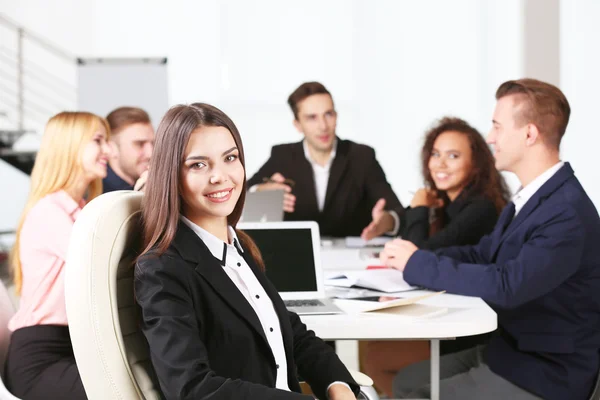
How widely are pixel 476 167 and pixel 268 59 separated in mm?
5038

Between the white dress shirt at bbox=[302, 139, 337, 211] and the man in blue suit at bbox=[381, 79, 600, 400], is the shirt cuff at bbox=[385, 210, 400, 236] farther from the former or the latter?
the man in blue suit at bbox=[381, 79, 600, 400]

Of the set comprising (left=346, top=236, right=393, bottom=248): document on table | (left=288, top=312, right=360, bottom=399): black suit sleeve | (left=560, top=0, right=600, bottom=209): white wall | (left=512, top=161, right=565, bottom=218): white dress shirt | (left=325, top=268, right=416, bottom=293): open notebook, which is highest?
(left=560, top=0, right=600, bottom=209): white wall

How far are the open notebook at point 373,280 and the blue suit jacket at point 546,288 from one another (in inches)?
4.1

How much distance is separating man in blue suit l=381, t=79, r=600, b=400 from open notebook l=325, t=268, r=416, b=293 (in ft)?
0.25

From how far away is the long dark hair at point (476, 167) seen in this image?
3.33 meters

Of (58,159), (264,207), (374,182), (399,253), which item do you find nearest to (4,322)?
(58,159)

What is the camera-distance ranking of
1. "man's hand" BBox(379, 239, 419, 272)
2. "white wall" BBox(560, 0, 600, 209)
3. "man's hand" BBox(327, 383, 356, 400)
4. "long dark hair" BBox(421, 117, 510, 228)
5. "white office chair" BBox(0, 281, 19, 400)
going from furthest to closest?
1. "white wall" BBox(560, 0, 600, 209)
2. "long dark hair" BBox(421, 117, 510, 228)
3. "man's hand" BBox(379, 239, 419, 272)
4. "white office chair" BBox(0, 281, 19, 400)
5. "man's hand" BBox(327, 383, 356, 400)

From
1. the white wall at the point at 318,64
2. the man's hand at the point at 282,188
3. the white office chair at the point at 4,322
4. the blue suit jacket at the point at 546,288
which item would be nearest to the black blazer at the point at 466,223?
the blue suit jacket at the point at 546,288

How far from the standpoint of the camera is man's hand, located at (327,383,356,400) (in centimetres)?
161

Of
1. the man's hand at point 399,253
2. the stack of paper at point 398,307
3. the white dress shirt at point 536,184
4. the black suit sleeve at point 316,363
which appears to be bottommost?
the black suit sleeve at point 316,363

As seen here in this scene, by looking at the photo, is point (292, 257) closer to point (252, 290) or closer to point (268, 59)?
point (252, 290)

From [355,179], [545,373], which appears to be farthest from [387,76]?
[545,373]

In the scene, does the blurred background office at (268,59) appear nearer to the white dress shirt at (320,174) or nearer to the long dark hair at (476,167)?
the white dress shirt at (320,174)

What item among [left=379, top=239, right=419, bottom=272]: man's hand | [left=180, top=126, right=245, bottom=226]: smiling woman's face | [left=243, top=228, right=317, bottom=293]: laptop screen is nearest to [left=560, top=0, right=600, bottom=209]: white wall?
[left=379, top=239, right=419, bottom=272]: man's hand
